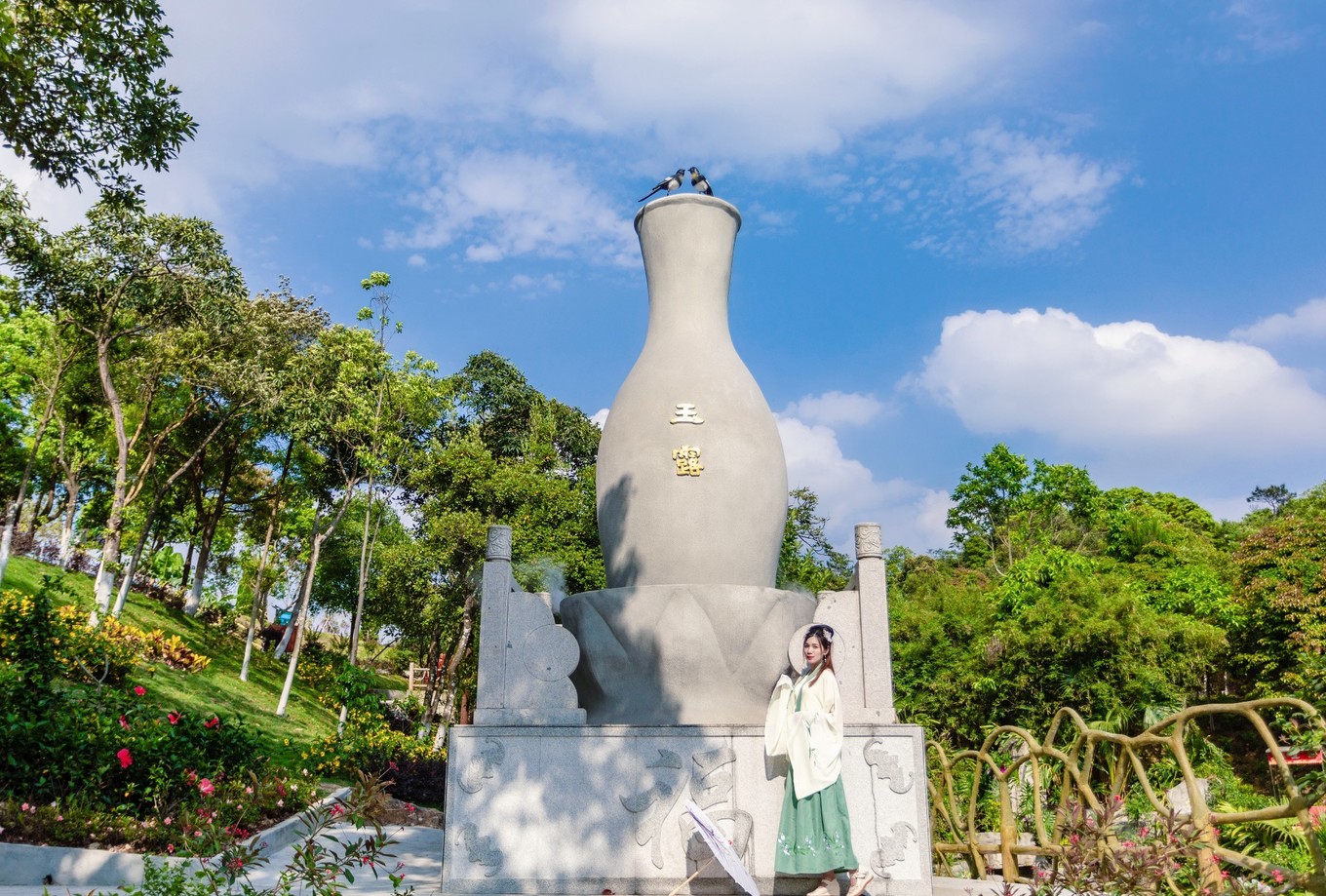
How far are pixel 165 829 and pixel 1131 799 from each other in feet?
29.9

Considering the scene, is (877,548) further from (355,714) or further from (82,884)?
(355,714)

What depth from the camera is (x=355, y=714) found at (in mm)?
14312

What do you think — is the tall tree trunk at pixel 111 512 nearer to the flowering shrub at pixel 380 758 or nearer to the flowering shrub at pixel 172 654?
the flowering shrub at pixel 172 654

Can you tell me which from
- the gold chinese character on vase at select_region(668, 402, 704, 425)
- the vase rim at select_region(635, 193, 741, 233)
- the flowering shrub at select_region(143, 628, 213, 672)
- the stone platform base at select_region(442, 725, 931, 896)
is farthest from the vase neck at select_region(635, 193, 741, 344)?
the flowering shrub at select_region(143, 628, 213, 672)

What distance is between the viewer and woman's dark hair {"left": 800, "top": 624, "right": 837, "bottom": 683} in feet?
19.7

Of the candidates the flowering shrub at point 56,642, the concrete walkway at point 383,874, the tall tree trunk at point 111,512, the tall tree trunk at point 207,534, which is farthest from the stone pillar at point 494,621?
the tall tree trunk at point 207,534

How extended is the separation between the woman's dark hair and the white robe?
0.10 feet

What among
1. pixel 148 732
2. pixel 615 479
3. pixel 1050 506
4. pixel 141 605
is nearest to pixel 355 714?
pixel 148 732

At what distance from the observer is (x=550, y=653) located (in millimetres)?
6559

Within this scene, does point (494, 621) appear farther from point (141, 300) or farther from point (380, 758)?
point (141, 300)

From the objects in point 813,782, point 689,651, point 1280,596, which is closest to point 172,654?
point 689,651

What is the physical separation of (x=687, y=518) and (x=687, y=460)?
47cm

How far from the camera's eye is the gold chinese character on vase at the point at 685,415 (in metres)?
7.60

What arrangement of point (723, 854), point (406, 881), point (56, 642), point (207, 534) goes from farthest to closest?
point (207, 534) < point (56, 642) < point (406, 881) < point (723, 854)
